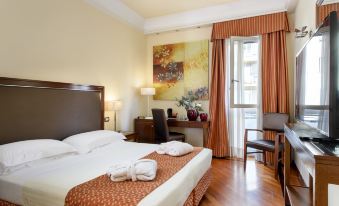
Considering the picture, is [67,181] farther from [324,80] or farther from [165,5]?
[165,5]

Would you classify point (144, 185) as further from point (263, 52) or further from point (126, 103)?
point (263, 52)

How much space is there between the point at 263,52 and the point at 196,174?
273 cm

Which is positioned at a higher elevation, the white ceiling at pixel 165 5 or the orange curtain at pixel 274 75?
the white ceiling at pixel 165 5

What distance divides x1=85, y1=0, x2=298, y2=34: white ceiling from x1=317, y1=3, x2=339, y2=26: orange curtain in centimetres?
159

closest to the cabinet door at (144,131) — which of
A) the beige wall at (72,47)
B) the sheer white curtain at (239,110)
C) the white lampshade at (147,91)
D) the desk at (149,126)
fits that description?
the desk at (149,126)

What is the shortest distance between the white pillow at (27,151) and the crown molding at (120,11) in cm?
227

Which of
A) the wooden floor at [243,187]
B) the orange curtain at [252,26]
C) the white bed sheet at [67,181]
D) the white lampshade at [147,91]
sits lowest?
the wooden floor at [243,187]

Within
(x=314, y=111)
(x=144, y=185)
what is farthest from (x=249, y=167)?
(x=144, y=185)

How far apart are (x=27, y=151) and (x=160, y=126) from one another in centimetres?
214

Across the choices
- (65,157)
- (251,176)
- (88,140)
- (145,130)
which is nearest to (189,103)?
(145,130)

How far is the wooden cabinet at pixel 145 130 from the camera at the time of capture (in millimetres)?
4070

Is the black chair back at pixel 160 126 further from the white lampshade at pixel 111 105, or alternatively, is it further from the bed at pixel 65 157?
the bed at pixel 65 157

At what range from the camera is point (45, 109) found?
95.8 inches

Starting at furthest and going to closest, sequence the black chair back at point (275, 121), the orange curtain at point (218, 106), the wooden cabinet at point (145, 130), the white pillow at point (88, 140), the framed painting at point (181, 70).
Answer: the framed painting at point (181, 70), the wooden cabinet at point (145, 130), the orange curtain at point (218, 106), the black chair back at point (275, 121), the white pillow at point (88, 140)
